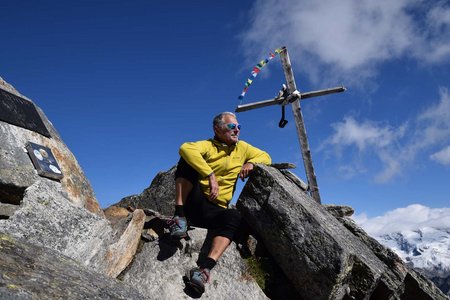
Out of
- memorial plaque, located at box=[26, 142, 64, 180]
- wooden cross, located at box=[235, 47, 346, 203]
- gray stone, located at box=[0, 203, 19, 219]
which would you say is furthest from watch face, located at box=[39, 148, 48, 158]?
wooden cross, located at box=[235, 47, 346, 203]

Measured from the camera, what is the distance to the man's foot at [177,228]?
25.0ft

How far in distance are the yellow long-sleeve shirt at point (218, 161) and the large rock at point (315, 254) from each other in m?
0.57

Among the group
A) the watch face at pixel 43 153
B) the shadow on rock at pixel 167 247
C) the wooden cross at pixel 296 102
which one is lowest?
the shadow on rock at pixel 167 247

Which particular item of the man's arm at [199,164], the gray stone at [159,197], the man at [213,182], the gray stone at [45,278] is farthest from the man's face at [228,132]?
the gray stone at [45,278]

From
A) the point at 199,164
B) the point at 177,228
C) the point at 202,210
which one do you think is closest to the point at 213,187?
the point at 199,164

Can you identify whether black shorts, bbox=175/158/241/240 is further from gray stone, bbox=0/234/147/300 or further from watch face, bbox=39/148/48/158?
gray stone, bbox=0/234/147/300

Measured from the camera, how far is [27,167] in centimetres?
748

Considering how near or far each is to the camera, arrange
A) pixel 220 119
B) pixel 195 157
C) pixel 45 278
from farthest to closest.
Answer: pixel 220 119 < pixel 195 157 < pixel 45 278

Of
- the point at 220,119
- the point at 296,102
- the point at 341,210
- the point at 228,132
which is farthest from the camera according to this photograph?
the point at 296,102

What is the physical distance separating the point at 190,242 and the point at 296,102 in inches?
306

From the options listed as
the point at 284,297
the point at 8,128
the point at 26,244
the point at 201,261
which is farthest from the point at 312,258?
the point at 8,128

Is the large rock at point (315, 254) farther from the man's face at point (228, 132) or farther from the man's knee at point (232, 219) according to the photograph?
the man's face at point (228, 132)

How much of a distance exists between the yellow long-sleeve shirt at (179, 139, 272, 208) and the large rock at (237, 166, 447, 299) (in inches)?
22.3

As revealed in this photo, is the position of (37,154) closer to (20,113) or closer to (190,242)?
(20,113)
